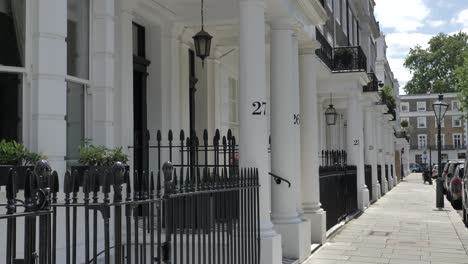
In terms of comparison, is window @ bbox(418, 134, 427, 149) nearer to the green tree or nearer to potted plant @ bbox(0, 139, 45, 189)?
the green tree

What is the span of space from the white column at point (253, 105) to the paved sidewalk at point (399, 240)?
9.00 feet

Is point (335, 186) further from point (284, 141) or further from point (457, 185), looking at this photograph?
point (457, 185)

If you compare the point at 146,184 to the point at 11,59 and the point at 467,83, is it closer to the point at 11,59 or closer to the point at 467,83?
the point at 11,59

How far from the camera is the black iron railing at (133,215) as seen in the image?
10.0ft

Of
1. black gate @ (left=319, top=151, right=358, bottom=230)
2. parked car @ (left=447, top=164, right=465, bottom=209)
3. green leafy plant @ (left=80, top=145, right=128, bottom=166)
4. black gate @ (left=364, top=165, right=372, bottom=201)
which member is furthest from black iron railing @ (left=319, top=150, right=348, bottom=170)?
black gate @ (left=364, top=165, right=372, bottom=201)

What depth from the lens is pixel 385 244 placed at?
12.4 m

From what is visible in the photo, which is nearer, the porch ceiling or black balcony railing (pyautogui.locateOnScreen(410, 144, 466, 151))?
the porch ceiling

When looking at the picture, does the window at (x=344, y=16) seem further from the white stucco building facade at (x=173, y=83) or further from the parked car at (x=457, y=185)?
the white stucco building facade at (x=173, y=83)

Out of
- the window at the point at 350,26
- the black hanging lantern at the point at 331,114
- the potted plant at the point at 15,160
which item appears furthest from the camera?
the window at the point at 350,26

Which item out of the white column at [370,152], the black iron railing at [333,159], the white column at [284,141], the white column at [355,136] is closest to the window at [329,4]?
the white column at [355,136]

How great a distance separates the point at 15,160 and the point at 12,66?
3.38ft

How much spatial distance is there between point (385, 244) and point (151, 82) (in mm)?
6300

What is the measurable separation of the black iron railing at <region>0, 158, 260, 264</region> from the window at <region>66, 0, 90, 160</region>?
0.71 meters

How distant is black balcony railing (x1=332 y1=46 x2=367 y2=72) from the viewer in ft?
66.4
